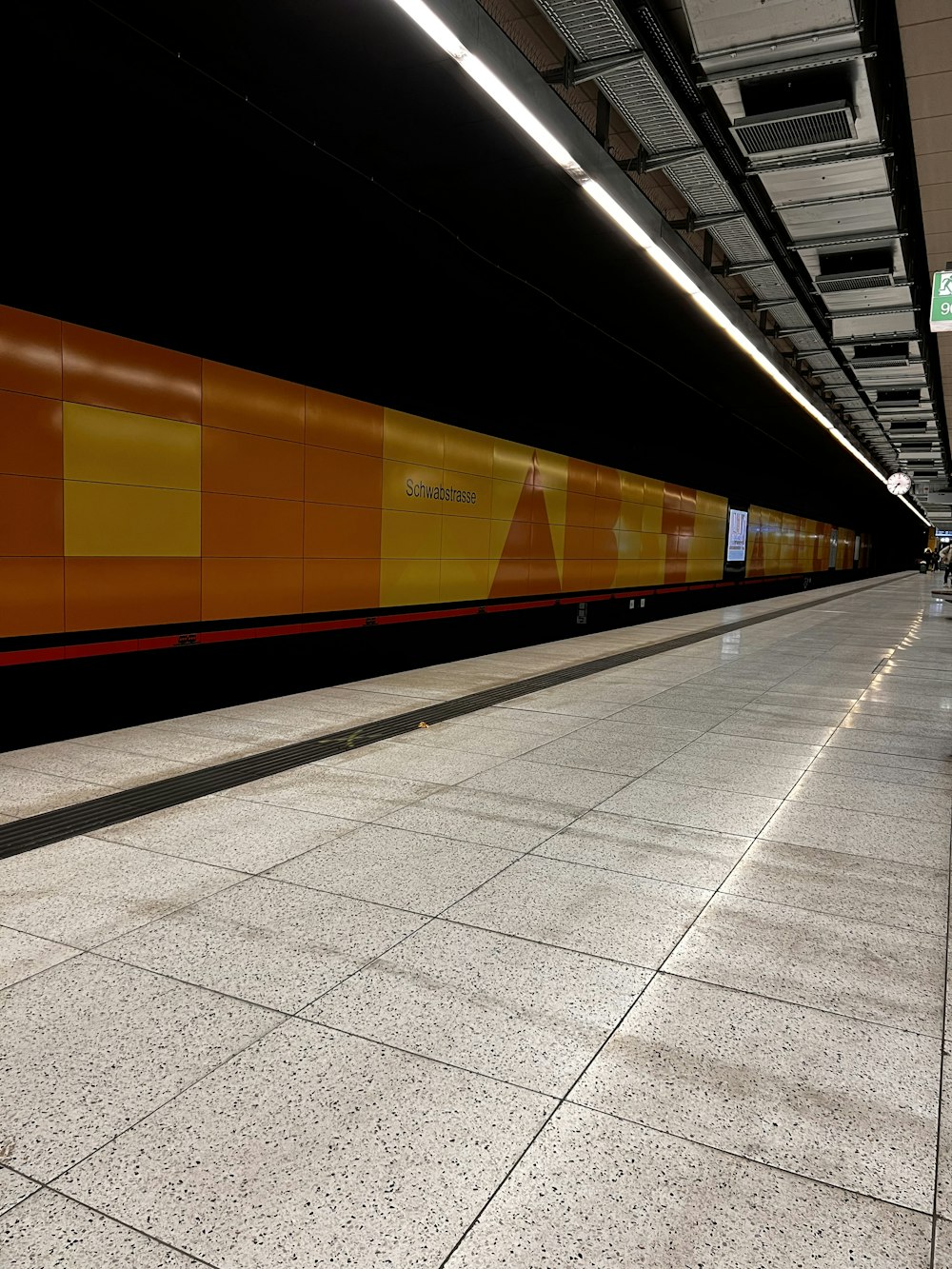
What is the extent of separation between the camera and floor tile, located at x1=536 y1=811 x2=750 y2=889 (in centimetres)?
338

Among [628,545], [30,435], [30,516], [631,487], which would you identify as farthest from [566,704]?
[631,487]

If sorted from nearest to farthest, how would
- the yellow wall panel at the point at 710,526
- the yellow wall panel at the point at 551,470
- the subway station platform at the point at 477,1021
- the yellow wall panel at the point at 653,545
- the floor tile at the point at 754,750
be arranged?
the subway station platform at the point at 477,1021, the floor tile at the point at 754,750, the yellow wall panel at the point at 551,470, the yellow wall panel at the point at 653,545, the yellow wall panel at the point at 710,526

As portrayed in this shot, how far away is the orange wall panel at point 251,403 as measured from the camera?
6.16 m

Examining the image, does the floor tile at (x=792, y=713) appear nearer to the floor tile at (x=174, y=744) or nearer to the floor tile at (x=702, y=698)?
the floor tile at (x=702, y=698)

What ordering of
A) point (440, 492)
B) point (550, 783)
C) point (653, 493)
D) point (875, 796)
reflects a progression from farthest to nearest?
point (653, 493), point (440, 492), point (550, 783), point (875, 796)

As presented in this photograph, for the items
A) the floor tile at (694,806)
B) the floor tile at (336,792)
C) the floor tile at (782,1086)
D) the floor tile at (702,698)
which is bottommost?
the floor tile at (782,1086)

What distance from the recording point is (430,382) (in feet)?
28.5

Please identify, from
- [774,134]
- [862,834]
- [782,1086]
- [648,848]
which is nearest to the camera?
[782,1086]

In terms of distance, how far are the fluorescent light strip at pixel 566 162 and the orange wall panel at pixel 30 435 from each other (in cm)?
289

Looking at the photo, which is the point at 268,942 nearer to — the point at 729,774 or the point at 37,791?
the point at 37,791

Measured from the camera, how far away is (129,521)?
559cm

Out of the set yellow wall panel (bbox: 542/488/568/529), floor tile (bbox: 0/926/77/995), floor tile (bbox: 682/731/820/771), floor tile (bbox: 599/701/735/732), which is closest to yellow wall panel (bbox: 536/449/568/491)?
yellow wall panel (bbox: 542/488/568/529)

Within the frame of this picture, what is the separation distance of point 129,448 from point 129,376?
0.46 metres

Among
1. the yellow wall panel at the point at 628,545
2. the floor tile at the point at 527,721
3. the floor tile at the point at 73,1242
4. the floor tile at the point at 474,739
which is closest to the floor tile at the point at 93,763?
the floor tile at the point at 474,739
